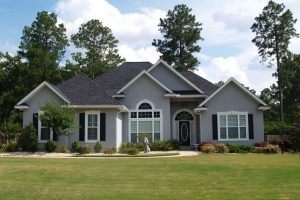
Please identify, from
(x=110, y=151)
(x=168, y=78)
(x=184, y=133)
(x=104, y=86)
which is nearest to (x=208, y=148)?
(x=184, y=133)

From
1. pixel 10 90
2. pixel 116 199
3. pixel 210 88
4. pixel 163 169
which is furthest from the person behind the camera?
pixel 10 90

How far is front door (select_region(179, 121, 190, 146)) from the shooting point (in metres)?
36.1

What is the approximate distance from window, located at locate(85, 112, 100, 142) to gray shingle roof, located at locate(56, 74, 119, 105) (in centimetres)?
99

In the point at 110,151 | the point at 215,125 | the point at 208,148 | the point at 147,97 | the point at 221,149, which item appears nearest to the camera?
the point at 110,151

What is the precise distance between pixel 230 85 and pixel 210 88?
11.5ft

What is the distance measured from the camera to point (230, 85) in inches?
1312

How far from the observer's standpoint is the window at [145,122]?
34.1m

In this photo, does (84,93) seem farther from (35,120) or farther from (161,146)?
(161,146)

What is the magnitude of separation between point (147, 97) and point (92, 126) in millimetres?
5175

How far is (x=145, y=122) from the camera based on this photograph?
3422 centimetres

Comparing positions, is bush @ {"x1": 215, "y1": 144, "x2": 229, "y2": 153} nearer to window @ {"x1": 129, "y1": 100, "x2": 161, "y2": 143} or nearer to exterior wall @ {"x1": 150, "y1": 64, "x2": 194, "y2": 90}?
window @ {"x1": 129, "y1": 100, "x2": 161, "y2": 143}

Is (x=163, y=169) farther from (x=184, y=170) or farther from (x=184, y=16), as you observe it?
(x=184, y=16)

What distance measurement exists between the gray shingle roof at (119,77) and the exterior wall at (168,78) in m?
2.66

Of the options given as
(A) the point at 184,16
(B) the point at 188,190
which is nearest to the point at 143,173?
(B) the point at 188,190
